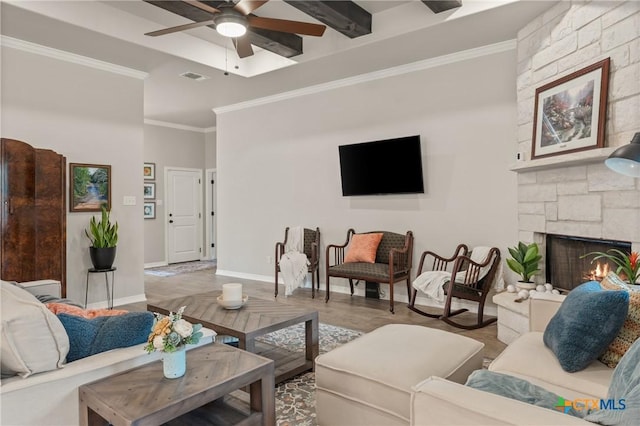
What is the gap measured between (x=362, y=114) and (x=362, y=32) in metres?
1.28

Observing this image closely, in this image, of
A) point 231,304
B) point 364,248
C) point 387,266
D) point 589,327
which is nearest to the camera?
point 589,327

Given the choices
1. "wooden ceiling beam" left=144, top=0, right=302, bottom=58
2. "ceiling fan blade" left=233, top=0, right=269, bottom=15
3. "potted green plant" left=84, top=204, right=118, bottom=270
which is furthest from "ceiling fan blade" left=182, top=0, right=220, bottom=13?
"potted green plant" left=84, top=204, right=118, bottom=270

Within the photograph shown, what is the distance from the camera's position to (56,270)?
4020 mm

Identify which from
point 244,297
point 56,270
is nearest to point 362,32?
point 244,297

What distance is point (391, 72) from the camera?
16.0ft

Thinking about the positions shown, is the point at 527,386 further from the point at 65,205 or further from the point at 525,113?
the point at 65,205

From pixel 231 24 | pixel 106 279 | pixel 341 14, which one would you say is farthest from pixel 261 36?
pixel 106 279

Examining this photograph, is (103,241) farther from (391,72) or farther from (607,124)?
(607,124)

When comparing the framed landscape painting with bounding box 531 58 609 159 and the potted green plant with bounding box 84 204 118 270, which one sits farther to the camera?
the potted green plant with bounding box 84 204 118 270

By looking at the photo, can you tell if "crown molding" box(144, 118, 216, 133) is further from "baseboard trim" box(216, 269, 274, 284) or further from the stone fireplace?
the stone fireplace

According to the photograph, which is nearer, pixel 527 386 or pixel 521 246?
pixel 527 386

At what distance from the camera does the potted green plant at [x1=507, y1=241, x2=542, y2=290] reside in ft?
11.4

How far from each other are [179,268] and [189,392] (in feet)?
21.7

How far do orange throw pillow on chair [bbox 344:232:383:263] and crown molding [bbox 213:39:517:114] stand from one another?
1.97 meters
